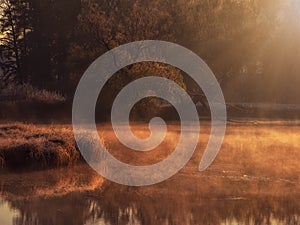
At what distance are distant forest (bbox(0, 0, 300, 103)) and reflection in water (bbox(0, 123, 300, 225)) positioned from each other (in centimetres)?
1722

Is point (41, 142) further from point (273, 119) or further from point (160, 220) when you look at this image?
point (273, 119)

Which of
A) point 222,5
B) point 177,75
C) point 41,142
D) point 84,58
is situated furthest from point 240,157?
point 222,5

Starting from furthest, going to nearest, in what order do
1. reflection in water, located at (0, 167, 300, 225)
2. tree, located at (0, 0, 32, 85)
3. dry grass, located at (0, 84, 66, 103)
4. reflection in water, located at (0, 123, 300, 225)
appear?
tree, located at (0, 0, 32, 85) < dry grass, located at (0, 84, 66, 103) < reflection in water, located at (0, 123, 300, 225) < reflection in water, located at (0, 167, 300, 225)

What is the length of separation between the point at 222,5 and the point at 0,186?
102ft

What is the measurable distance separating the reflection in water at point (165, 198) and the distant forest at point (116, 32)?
17222mm

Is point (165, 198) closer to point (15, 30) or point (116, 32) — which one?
point (116, 32)

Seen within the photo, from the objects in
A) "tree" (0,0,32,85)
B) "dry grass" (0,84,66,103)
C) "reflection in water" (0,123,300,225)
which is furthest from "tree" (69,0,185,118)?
"reflection in water" (0,123,300,225)

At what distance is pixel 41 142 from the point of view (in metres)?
18.8

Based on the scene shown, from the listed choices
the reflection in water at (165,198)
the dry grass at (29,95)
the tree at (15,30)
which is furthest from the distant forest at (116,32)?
the reflection in water at (165,198)

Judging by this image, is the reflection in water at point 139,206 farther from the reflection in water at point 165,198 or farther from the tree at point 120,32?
the tree at point 120,32

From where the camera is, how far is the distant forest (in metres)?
36.5

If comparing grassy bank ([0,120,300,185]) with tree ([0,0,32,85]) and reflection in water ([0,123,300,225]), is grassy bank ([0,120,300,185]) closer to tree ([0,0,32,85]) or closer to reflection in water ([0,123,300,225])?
reflection in water ([0,123,300,225])

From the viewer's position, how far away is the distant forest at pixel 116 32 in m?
36.5

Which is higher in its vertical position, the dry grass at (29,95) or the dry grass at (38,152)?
the dry grass at (29,95)
